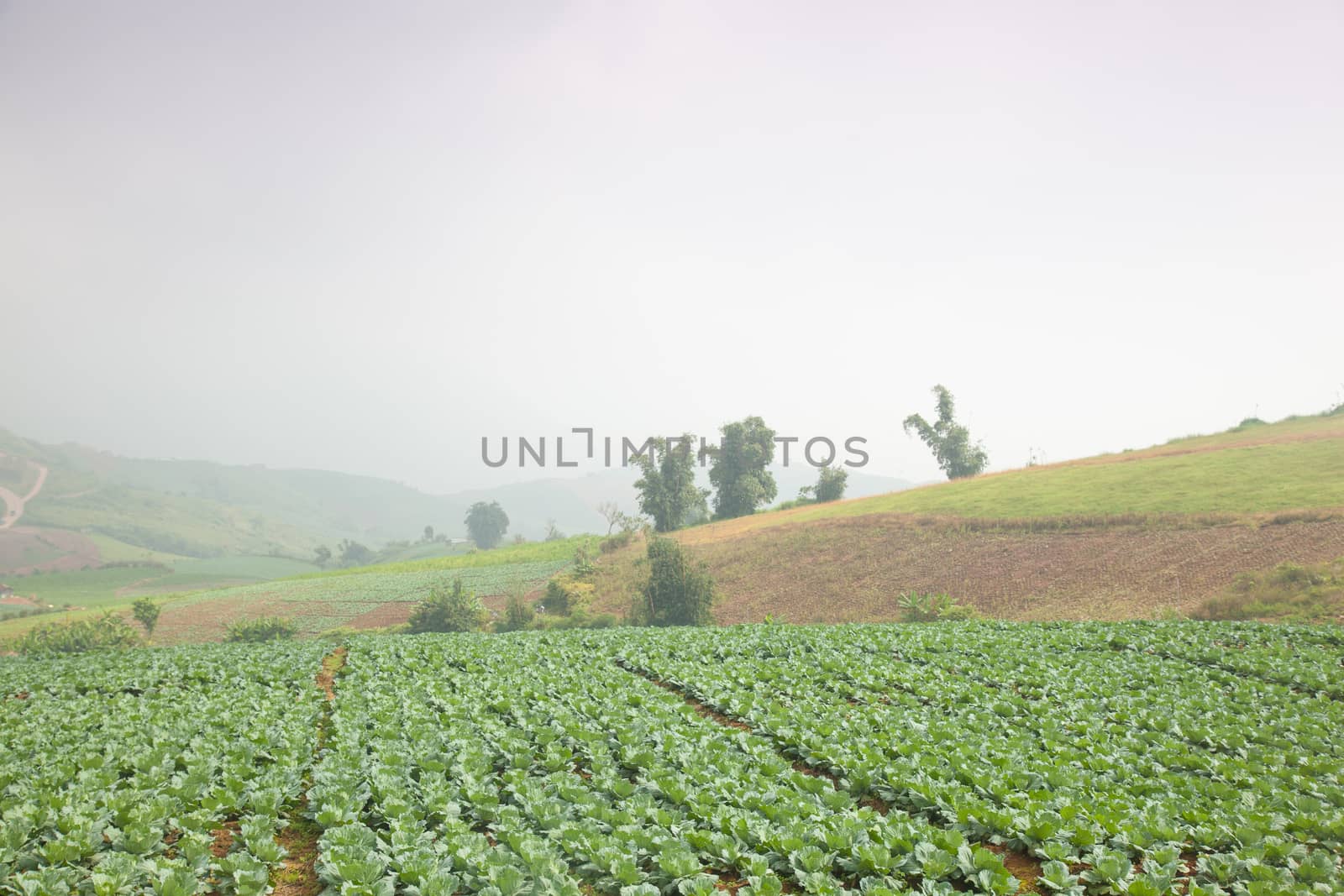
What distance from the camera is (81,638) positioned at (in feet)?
116

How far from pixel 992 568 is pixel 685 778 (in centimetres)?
3725

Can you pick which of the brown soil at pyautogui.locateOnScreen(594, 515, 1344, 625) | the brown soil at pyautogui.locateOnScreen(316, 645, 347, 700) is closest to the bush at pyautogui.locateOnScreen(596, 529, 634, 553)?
the brown soil at pyautogui.locateOnScreen(594, 515, 1344, 625)

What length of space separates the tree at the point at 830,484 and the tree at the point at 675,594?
145 ft

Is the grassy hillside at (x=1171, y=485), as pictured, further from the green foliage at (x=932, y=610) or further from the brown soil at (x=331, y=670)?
the brown soil at (x=331, y=670)

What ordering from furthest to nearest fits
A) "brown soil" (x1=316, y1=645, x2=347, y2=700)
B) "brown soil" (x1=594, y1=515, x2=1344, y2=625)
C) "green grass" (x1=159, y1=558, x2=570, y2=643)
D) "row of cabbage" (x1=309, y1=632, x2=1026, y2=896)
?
"green grass" (x1=159, y1=558, x2=570, y2=643) → "brown soil" (x1=594, y1=515, x2=1344, y2=625) → "brown soil" (x1=316, y1=645, x2=347, y2=700) → "row of cabbage" (x1=309, y1=632, x2=1026, y2=896)

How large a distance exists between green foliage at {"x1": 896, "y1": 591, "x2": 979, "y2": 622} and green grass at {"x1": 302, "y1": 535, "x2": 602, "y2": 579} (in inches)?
1350

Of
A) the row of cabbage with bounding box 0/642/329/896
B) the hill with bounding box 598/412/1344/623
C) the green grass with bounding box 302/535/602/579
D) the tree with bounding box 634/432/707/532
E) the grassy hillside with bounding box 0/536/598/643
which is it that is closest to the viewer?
the row of cabbage with bounding box 0/642/329/896

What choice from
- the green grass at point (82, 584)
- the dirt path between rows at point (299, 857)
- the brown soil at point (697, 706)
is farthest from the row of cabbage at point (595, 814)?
the green grass at point (82, 584)

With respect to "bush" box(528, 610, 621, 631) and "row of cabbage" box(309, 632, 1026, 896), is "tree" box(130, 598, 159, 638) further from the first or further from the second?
"row of cabbage" box(309, 632, 1026, 896)

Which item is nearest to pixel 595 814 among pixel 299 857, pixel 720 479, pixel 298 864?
pixel 298 864

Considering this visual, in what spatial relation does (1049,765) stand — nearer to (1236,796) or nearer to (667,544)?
(1236,796)

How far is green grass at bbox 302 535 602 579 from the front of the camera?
221 ft

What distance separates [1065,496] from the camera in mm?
50188

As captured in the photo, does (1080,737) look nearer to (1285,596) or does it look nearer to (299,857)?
(299,857)
